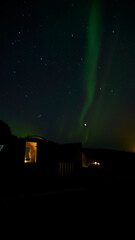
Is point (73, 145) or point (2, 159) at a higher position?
A: point (73, 145)

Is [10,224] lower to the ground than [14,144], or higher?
lower

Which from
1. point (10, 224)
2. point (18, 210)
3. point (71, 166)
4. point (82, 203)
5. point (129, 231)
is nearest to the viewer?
point (129, 231)

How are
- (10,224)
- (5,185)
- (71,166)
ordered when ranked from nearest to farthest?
(10,224) < (5,185) < (71,166)

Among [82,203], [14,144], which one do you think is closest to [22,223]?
[82,203]

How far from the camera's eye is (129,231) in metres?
3.41

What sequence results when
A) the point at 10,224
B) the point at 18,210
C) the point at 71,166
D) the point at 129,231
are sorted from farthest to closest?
1. the point at 71,166
2. the point at 18,210
3. the point at 10,224
4. the point at 129,231

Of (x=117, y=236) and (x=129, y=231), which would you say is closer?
(x=117, y=236)

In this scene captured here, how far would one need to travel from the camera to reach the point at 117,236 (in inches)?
125

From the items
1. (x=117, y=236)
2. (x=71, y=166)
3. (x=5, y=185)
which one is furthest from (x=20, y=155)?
(x=117, y=236)

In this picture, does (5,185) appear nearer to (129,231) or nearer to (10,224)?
(10,224)

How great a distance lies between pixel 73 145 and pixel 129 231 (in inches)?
250

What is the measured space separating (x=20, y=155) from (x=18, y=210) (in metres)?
3.53

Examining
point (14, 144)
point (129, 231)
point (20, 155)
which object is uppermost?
point (14, 144)

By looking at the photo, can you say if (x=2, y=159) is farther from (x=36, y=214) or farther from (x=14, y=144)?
(x=36, y=214)
